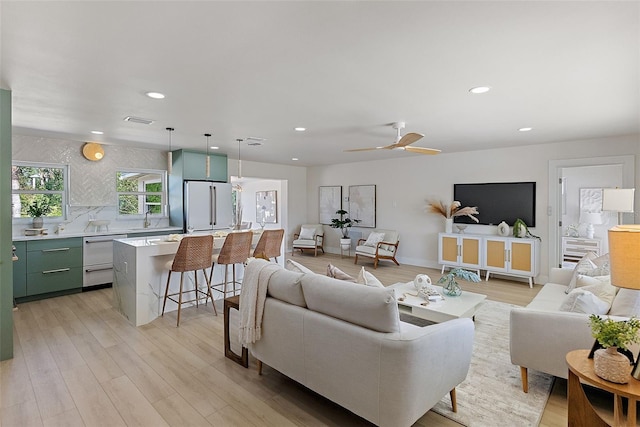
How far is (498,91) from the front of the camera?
2828 millimetres

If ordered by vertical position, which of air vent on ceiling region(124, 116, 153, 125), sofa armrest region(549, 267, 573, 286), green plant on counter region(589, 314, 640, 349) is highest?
air vent on ceiling region(124, 116, 153, 125)

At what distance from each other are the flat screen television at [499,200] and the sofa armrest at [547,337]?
157 inches

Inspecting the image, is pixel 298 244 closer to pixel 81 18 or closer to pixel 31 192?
pixel 31 192

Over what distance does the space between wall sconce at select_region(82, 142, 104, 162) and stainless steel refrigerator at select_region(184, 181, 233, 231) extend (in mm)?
1455

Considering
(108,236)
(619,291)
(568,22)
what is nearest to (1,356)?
(108,236)

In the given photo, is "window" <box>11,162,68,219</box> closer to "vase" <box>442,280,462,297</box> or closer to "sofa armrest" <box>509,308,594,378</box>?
"vase" <box>442,280,462,297</box>

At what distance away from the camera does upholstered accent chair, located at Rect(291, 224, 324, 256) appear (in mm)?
8250

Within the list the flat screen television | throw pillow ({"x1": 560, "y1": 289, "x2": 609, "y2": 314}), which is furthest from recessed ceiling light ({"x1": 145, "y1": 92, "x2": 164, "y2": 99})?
the flat screen television

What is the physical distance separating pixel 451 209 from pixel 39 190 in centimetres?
727

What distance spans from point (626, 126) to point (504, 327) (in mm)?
3174

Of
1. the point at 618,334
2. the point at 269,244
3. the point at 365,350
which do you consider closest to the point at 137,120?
the point at 269,244

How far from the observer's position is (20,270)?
4375mm

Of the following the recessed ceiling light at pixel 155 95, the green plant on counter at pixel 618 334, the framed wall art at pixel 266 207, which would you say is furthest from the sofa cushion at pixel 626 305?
the framed wall art at pixel 266 207

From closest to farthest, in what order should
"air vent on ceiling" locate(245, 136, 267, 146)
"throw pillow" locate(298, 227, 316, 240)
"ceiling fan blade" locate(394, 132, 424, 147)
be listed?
1. "ceiling fan blade" locate(394, 132, 424, 147)
2. "air vent on ceiling" locate(245, 136, 267, 146)
3. "throw pillow" locate(298, 227, 316, 240)
